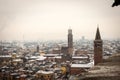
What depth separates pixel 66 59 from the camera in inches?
817

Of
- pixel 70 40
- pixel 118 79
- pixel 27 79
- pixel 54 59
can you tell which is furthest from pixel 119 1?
pixel 70 40

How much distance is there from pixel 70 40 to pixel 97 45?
12508 millimetres

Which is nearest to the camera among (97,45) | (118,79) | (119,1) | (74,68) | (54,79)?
(119,1)

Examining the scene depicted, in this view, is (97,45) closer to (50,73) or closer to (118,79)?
(50,73)

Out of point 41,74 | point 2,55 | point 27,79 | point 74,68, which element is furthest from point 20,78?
point 2,55

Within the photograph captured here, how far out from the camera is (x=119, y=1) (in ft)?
6.13

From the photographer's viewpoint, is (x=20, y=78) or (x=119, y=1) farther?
(x=20, y=78)

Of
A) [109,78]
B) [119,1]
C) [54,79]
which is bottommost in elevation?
[54,79]

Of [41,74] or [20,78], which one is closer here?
[20,78]

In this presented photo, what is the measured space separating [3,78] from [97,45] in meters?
5.61

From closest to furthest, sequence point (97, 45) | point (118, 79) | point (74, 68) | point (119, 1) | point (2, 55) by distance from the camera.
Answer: point (119, 1), point (118, 79), point (97, 45), point (74, 68), point (2, 55)

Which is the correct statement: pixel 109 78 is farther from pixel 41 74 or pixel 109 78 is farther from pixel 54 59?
pixel 54 59

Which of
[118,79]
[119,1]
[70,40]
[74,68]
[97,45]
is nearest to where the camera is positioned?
[119,1]

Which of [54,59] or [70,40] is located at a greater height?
[70,40]
